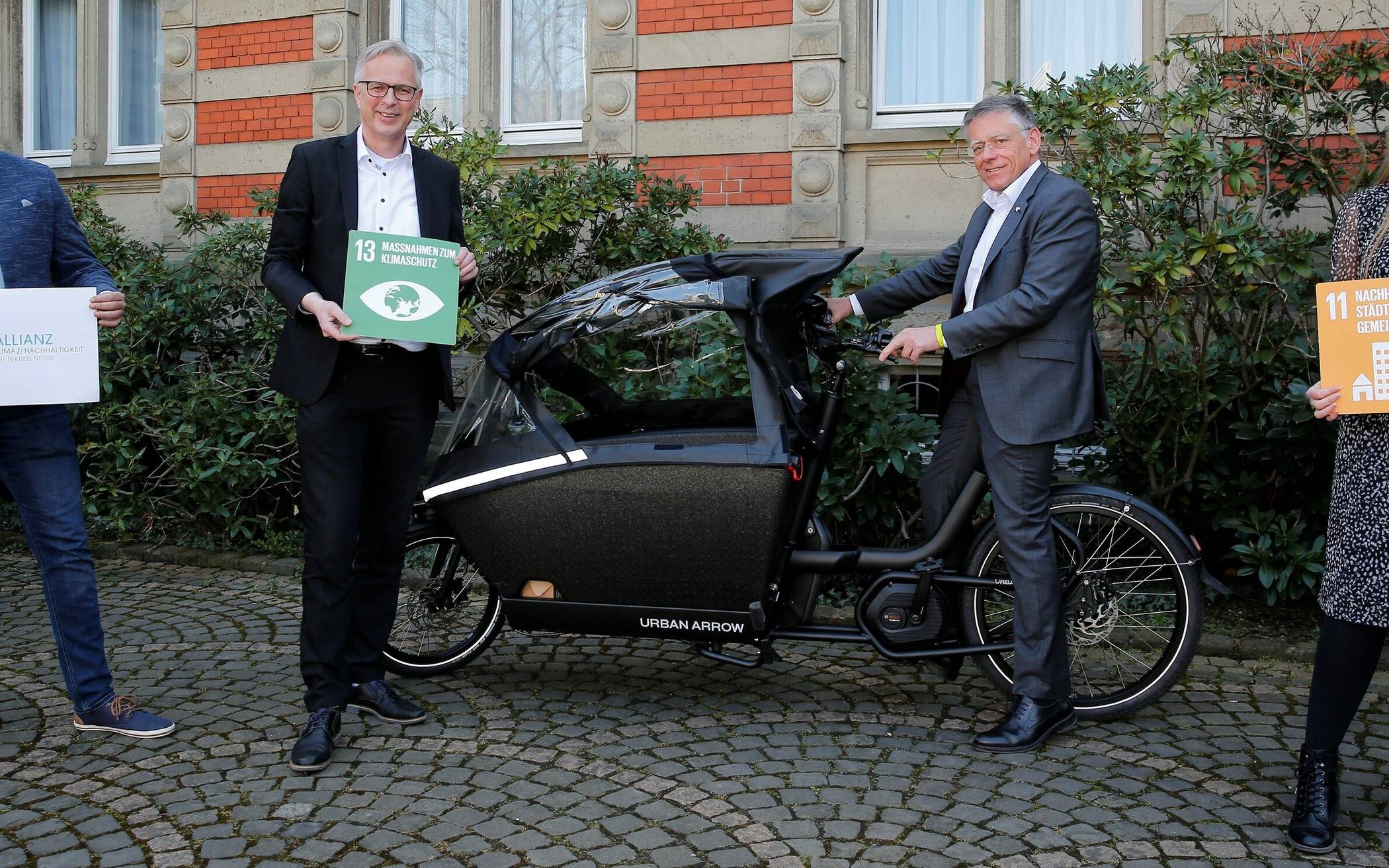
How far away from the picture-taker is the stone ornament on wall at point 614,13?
29.1ft

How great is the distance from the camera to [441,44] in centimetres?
1036

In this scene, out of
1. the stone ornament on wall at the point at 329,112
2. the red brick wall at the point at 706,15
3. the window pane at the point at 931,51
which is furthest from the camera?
the stone ornament on wall at the point at 329,112

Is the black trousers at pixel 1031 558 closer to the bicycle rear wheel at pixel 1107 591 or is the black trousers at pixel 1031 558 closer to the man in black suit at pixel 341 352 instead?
the bicycle rear wheel at pixel 1107 591

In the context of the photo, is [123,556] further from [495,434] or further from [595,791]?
[595,791]

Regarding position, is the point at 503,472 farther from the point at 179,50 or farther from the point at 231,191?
the point at 179,50

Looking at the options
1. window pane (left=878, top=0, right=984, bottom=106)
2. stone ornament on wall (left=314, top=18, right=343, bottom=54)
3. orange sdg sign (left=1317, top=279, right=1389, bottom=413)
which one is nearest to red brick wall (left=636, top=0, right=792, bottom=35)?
window pane (left=878, top=0, right=984, bottom=106)

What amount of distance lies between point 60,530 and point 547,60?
6536 mm

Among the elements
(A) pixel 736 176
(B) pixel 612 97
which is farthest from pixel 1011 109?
(B) pixel 612 97

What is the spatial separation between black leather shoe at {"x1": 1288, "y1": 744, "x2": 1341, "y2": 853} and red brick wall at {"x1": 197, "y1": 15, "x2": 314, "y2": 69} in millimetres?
8697

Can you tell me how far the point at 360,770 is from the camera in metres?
4.16

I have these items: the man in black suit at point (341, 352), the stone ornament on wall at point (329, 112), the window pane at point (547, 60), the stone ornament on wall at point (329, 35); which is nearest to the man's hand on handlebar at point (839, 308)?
the man in black suit at point (341, 352)

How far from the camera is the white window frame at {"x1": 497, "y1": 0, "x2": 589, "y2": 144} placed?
9664 mm

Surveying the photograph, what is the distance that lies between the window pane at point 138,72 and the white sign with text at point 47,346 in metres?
8.20

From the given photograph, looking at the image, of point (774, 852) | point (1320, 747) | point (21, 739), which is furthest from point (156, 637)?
point (1320, 747)
